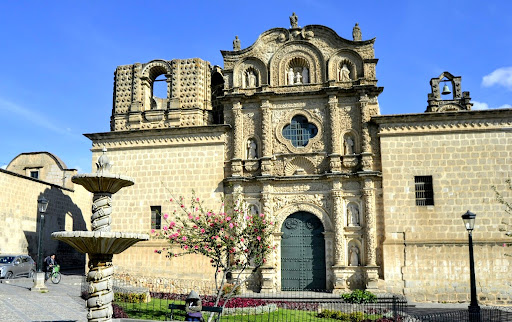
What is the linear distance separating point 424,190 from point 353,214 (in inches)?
128

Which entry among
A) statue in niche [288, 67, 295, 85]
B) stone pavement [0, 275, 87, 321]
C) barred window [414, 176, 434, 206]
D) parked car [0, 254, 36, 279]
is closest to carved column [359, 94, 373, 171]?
barred window [414, 176, 434, 206]

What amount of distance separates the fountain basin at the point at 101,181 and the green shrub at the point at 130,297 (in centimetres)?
809

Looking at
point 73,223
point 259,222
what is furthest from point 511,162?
point 73,223

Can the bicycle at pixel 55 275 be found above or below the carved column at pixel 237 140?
below

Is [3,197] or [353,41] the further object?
[3,197]

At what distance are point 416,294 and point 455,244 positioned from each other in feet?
8.78

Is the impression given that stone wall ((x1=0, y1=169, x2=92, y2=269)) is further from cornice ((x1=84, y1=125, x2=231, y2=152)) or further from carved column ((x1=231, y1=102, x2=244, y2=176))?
carved column ((x1=231, y1=102, x2=244, y2=176))

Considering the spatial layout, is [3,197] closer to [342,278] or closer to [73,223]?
[73,223]

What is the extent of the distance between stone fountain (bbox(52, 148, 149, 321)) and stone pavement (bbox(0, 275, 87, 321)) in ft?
15.0

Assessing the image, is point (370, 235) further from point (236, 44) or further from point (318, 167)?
point (236, 44)

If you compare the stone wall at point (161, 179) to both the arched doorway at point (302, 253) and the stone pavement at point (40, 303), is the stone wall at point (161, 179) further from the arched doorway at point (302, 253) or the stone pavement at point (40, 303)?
the arched doorway at point (302, 253)

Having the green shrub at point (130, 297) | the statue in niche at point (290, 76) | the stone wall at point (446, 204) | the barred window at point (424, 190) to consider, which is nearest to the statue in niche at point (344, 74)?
the statue in niche at point (290, 76)

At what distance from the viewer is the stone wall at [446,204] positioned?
20.8m

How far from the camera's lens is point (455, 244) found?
21.0m
